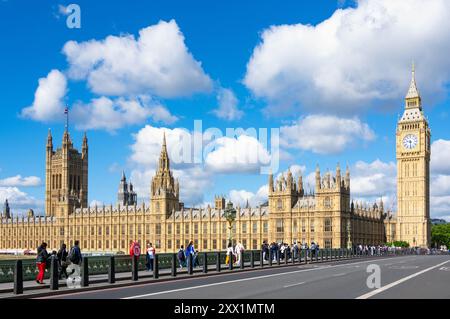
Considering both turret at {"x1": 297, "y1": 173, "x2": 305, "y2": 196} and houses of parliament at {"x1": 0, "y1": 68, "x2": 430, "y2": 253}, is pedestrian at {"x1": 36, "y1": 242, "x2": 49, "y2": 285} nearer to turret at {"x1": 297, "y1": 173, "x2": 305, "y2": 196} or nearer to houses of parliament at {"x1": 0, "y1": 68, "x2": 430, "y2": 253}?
houses of parliament at {"x1": 0, "y1": 68, "x2": 430, "y2": 253}

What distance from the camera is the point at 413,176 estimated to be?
134750 mm

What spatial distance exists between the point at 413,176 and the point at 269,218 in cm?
4066

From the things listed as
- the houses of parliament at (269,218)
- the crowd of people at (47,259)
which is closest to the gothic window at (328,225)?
the houses of parliament at (269,218)

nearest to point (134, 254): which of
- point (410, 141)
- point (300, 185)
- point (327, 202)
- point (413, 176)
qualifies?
point (327, 202)

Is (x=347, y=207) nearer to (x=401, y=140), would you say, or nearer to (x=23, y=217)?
(x=401, y=140)

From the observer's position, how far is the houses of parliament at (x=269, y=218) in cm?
10488

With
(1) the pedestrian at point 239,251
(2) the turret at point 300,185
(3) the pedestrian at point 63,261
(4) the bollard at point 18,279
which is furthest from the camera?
(2) the turret at point 300,185

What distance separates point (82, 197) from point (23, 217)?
15.0 meters

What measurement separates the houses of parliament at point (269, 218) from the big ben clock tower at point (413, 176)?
20 centimetres

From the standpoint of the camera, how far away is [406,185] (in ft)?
442

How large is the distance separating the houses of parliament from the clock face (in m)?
0.21

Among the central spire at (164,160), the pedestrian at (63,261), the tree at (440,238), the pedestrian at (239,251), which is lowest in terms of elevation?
the tree at (440,238)

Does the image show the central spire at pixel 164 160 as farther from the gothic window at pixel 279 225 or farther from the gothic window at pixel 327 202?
the gothic window at pixel 327 202
